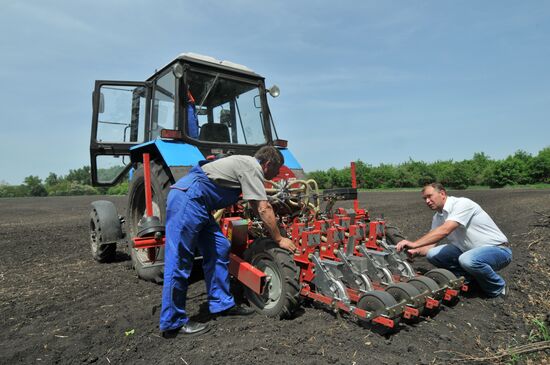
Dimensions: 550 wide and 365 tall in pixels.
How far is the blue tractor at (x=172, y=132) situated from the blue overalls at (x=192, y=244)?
84cm

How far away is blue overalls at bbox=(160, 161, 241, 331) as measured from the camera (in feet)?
10.1

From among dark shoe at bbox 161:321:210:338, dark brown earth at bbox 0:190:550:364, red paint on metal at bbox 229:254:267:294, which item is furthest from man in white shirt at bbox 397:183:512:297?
dark shoe at bbox 161:321:210:338

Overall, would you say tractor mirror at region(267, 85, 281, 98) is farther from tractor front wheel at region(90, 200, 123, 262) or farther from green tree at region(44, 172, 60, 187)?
green tree at region(44, 172, 60, 187)

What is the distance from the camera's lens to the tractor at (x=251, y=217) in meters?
3.11

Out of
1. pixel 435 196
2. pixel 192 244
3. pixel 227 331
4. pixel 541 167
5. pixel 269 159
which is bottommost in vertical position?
pixel 227 331

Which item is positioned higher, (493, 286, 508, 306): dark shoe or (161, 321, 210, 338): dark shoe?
(493, 286, 508, 306): dark shoe

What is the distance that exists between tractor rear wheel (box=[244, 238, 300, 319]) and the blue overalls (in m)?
0.23

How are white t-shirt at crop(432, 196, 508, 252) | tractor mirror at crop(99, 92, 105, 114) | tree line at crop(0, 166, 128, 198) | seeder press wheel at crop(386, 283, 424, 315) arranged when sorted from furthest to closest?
tree line at crop(0, 166, 128, 198)
tractor mirror at crop(99, 92, 105, 114)
white t-shirt at crop(432, 196, 508, 252)
seeder press wheel at crop(386, 283, 424, 315)

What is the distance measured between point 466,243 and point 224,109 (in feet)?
10.4

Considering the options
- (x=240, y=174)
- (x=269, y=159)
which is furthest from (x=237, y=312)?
(x=269, y=159)

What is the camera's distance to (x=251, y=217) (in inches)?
154

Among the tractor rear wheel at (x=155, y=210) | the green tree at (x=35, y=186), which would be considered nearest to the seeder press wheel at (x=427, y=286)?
the tractor rear wheel at (x=155, y=210)

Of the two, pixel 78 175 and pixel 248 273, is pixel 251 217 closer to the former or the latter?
pixel 248 273

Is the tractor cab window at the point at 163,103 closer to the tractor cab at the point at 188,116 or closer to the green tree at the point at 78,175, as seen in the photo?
the tractor cab at the point at 188,116
